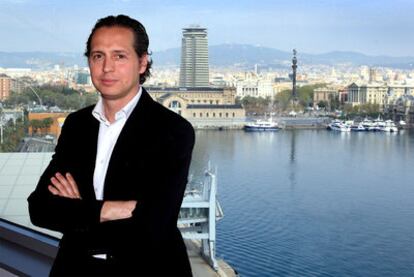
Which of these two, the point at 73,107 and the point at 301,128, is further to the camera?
the point at 301,128

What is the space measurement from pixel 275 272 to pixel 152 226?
173 inches

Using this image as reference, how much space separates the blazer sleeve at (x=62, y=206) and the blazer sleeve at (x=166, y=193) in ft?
0.10

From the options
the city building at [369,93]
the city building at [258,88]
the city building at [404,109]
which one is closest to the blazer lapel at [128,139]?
the city building at [258,88]

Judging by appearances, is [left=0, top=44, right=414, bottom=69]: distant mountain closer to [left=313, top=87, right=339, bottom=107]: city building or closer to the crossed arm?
the crossed arm

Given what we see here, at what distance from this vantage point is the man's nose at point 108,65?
0.41m

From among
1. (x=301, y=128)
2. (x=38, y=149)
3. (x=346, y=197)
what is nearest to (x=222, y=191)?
(x=346, y=197)

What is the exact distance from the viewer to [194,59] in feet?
16.8

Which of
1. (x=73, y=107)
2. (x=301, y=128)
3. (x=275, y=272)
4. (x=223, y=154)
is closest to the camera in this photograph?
(x=73, y=107)

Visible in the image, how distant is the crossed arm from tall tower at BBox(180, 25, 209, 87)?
8.25 feet

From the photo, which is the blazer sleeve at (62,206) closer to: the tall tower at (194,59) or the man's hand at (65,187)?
the man's hand at (65,187)

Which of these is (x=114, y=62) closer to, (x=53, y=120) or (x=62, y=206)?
(x=62, y=206)

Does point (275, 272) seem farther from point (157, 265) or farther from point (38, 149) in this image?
point (157, 265)

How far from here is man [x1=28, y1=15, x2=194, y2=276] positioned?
0.40 m

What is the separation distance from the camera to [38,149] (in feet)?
3.05
